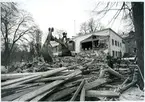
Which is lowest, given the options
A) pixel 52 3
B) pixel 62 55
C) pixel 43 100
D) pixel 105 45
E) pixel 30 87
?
pixel 43 100

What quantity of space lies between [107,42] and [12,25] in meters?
4.77

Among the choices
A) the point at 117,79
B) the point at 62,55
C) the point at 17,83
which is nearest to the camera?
the point at 17,83

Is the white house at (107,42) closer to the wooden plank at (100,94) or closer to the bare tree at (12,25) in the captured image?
the wooden plank at (100,94)

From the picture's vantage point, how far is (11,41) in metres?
4.23

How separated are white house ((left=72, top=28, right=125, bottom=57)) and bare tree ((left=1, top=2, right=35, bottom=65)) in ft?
10.1

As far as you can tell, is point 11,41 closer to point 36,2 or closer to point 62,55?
point 36,2

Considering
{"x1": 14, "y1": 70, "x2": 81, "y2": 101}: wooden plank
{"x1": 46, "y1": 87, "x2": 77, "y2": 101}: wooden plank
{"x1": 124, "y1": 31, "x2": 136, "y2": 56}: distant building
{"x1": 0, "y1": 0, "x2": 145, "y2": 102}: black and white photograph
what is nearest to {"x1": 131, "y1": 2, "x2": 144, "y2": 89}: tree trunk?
{"x1": 0, "y1": 0, "x2": 145, "y2": 102}: black and white photograph

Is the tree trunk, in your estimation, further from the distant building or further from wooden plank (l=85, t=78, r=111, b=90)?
the distant building

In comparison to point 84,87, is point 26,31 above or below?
above

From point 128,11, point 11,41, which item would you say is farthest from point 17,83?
point 128,11

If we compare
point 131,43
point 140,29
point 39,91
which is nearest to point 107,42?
point 131,43

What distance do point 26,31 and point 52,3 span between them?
205cm

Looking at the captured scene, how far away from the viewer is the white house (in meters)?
5.30

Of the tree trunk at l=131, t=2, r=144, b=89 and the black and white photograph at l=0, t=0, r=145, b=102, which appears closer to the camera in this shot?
the black and white photograph at l=0, t=0, r=145, b=102
